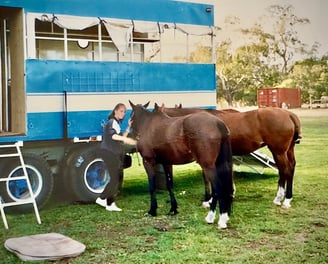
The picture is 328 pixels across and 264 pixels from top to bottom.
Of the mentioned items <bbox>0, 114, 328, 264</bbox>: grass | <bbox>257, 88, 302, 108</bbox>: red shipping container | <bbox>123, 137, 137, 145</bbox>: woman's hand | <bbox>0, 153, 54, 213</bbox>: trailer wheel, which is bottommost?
<bbox>0, 114, 328, 264</bbox>: grass

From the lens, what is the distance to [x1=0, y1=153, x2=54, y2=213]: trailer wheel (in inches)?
182

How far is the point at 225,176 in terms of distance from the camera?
4.10 meters

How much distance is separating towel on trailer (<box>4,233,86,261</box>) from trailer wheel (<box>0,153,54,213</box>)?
902mm

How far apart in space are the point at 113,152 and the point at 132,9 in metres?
1.36

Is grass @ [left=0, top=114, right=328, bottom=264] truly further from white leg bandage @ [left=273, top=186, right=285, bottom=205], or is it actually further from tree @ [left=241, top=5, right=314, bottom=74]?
tree @ [left=241, top=5, right=314, bottom=74]

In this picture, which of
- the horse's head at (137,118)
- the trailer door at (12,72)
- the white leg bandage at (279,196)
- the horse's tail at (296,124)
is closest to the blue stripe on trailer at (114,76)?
the trailer door at (12,72)

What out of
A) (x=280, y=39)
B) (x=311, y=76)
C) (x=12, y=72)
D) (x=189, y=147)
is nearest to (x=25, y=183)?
(x=12, y=72)

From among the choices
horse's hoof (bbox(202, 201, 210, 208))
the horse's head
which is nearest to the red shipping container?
horse's hoof (bbox(202, 201, 210, 208))

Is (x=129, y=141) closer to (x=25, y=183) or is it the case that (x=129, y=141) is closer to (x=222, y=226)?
(x=25, y=183)

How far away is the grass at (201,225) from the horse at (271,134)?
0.22 meters

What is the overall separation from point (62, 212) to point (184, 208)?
3.49 feet

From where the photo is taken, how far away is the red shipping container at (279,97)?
5.34 meters

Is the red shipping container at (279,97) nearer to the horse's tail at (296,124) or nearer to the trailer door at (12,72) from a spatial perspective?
the horse's tail at (296,124)

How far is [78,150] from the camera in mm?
5051
